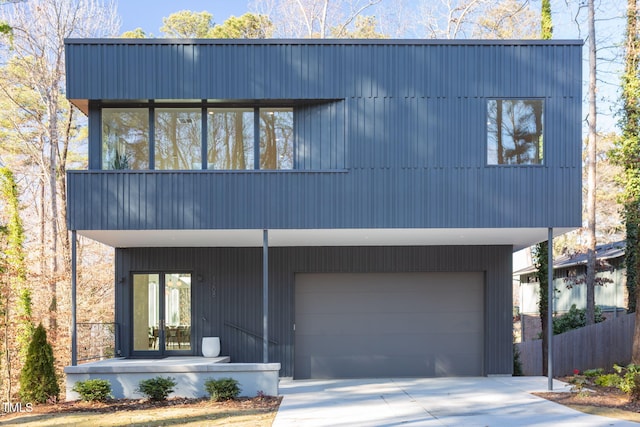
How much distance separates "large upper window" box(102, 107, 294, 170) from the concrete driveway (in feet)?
14.6

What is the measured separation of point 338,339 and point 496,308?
140 inches

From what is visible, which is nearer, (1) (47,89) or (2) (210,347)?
(2) (210,347)

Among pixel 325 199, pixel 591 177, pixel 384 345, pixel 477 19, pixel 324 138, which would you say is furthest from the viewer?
pixel 477 19

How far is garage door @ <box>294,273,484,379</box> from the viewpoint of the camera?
1524cm

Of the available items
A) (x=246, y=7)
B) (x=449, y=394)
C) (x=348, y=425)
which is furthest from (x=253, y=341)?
(x=246, y=7)

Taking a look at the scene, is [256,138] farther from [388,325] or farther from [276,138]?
[388,325]

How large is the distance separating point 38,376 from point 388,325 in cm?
719

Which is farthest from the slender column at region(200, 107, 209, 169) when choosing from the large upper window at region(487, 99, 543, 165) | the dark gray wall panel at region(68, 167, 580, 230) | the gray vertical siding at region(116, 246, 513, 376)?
the large upper window at region(487, 99, 543, 165)

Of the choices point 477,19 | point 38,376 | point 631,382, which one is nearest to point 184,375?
Result: point 38,376

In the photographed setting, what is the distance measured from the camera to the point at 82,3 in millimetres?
23531

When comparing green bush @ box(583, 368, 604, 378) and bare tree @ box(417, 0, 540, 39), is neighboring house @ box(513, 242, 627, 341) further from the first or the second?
bare tree @ box(417, 0, 540, 39)

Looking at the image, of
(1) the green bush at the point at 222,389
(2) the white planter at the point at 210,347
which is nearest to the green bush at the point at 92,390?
(1) the green bush at the point at 222,389

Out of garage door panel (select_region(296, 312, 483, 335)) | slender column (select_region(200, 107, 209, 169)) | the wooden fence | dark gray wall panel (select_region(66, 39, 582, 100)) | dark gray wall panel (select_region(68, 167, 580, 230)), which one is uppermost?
dark gray wall panel (select_region(66, 39, 582, 100))

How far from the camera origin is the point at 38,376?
12445 millimetres
